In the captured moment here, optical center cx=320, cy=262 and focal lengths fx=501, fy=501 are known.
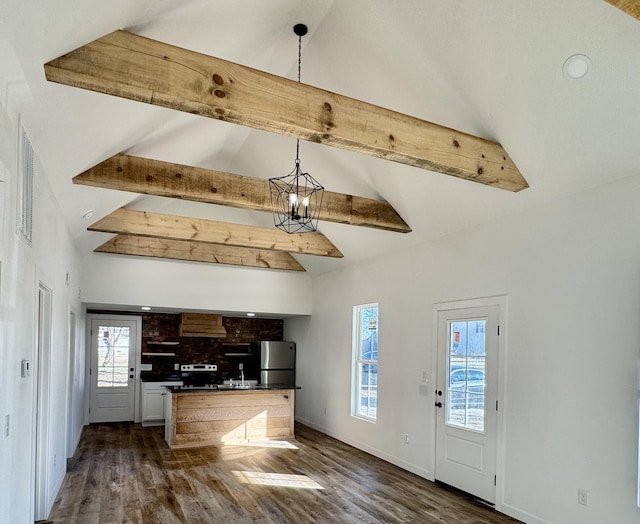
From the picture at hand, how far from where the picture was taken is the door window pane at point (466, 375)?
500 centimetres

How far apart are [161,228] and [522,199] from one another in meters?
4.20

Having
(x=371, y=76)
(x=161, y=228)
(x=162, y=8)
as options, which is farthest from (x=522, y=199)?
(x=161, y=228)

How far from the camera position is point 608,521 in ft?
11.9

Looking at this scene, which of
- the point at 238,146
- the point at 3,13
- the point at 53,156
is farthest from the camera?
the point at 238,146

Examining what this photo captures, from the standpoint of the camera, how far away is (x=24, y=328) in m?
3.12

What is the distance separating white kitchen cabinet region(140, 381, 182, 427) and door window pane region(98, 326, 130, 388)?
1.84ft

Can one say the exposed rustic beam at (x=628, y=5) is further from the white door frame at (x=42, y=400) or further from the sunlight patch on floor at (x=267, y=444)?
the sunlight patch on floor at (x=267, y=444)

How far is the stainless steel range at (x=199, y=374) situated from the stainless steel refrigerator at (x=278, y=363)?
915 mm

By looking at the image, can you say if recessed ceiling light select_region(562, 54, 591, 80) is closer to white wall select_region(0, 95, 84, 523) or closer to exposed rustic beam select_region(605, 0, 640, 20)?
exposed rustic beam select_region(605, 0, 640, 20)

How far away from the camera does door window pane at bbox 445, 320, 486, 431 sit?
5.00 m

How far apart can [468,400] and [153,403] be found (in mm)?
5795

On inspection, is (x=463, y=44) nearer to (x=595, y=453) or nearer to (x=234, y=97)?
(x=234, y=97)

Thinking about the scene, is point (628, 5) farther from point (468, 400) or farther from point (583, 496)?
point (468, 400)

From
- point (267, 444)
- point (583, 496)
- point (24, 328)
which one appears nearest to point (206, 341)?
point (267, 444)
